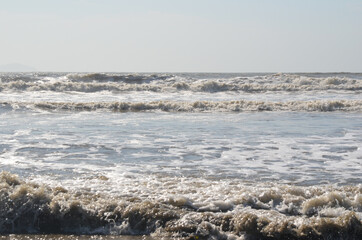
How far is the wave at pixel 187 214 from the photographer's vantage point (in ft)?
14.0

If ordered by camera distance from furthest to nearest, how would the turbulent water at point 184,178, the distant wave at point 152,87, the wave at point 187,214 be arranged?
the distant wave at point 152,87
the turbulent water at point 184,178
the wave at point 187,214

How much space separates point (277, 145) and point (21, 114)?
10.4 m

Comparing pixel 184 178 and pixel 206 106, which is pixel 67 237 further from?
pixel 206 106

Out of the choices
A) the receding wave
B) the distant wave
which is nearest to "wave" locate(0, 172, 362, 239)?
the receding wave

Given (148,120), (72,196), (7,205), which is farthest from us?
(148,120)

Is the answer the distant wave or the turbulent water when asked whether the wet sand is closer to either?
the turbulent water

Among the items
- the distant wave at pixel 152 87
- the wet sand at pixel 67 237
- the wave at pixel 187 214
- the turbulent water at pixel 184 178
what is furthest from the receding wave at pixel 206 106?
the wet sand at pixel 67 237

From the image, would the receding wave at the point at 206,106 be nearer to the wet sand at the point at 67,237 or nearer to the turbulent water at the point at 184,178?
the turbulent water at the point at 184,178

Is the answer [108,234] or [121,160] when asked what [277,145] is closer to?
[121,160]

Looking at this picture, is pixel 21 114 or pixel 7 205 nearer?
pixel 7 205

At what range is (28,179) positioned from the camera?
6.10 m

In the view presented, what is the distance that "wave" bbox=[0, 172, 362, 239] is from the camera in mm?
4270

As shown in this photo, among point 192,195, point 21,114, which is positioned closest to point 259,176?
point 192,195

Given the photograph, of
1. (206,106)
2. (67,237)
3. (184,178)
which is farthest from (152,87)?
(67,237)
